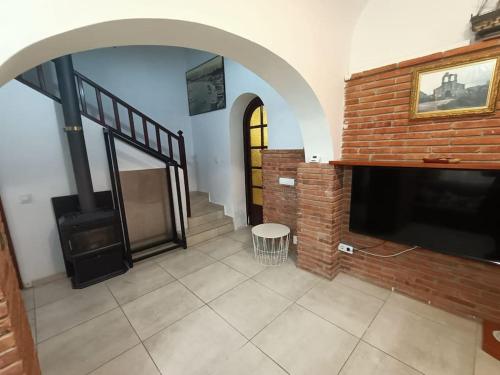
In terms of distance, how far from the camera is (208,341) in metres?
1.83

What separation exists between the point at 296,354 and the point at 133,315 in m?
1.56

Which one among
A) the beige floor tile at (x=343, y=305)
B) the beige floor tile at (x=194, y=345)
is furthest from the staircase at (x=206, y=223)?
the beige floor tile at (x=343, y=305)

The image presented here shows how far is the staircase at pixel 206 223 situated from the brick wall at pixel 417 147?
221cm

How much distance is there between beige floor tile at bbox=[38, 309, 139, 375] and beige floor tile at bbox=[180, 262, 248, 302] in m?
0.71

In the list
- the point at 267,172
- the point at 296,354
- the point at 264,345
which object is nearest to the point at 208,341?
the point at 264,345

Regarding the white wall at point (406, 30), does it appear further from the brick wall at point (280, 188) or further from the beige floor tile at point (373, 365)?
the beige floor tile at point (373, 365)

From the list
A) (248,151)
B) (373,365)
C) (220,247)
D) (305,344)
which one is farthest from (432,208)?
(248,151)

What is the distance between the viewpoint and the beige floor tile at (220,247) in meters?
3.32

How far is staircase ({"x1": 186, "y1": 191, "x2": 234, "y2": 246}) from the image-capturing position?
3697 millimetres

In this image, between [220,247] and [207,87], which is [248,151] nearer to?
[207,87]

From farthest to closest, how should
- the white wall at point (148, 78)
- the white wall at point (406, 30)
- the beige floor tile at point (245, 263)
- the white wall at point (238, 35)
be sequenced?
the white wall at point (148, 78) → the beige floor tile at point (245, 263) → the white wall at point (406, 30) → the white wall at point (238, 35)

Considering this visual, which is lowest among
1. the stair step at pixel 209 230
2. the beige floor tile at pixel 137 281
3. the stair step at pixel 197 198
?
the beige floor tile at pixel 137 281

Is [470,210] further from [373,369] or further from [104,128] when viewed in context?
[104,128]

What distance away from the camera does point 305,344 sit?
1774mm
